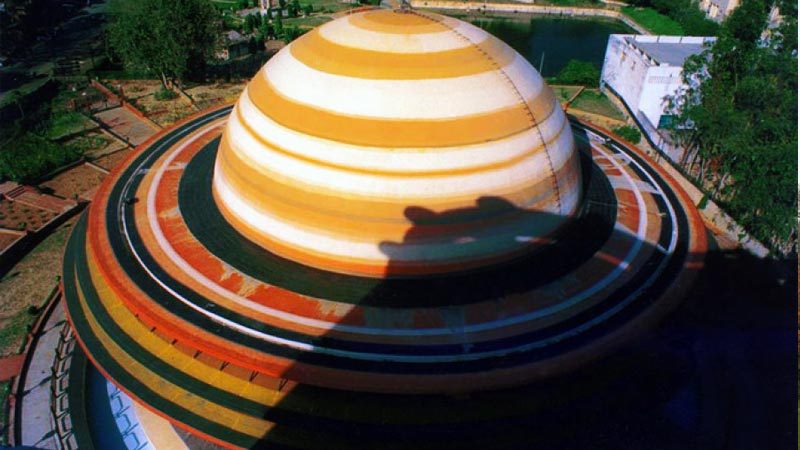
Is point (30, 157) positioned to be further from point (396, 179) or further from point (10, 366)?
point (396, 179)

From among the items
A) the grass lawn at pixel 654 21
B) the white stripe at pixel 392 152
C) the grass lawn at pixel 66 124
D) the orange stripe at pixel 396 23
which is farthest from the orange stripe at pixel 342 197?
the grass lawn at pixel 654 21

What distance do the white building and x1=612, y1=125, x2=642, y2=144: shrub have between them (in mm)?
1142

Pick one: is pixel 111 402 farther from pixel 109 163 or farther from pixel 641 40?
pixel 641 40

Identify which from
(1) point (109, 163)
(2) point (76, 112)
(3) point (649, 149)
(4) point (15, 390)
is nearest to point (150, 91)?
(2) point (76, 112)

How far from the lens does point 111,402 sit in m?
25.7

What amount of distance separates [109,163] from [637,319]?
4408cm

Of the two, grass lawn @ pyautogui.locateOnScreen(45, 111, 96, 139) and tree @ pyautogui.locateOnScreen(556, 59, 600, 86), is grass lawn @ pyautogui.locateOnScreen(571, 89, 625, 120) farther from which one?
grass lawn @ pyautogui.locateOnScreen(45, 111, 96, 139)

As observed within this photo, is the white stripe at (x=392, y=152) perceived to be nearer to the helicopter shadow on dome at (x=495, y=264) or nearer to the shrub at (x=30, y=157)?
the helicopter shadow on dome at (x=495, y=264)

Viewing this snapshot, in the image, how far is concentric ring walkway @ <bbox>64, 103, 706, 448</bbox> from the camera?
19.4 metres

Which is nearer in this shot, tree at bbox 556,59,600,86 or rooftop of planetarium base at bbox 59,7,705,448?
rooftop of planetarium base at bbox 59,7,705,448

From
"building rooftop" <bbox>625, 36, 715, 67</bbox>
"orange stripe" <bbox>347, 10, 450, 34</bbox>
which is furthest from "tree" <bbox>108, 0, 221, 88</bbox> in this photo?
"building rooftop" <bbox>625, 36, 715, 67</bbox>

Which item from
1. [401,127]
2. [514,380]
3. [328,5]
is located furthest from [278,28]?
[514,380]

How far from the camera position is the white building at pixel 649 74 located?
5412 cm

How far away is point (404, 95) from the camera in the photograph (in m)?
22.4
